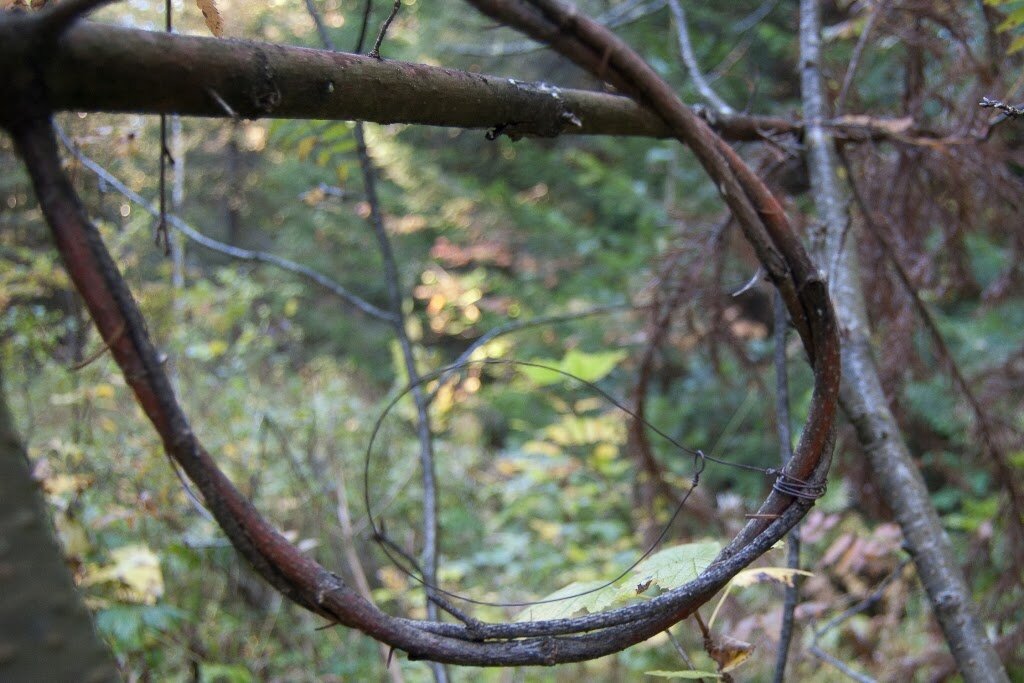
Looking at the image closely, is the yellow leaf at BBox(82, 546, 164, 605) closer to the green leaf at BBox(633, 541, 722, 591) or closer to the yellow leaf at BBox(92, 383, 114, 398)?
the yellow leaf at BBox(92, 383, 114, 398)

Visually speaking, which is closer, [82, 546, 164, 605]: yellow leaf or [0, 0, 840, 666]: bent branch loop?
[0, 0, 840, 666]: bent branch loop

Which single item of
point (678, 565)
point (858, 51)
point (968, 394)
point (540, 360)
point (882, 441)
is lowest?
point (678, 565)

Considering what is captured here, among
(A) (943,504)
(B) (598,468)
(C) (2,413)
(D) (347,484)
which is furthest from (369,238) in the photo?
(C) (2,413)

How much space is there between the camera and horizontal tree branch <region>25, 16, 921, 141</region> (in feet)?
1.58

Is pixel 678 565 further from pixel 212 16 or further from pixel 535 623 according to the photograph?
pixel 212 16

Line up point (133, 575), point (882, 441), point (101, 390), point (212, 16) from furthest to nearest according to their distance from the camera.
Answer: point (101, 390) → point (133, 575) → point (882, 441) → point (212, 16)

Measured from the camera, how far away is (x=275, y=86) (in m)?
0.57

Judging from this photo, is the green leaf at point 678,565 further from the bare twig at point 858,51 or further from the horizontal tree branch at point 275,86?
the bare twig at point 858,51

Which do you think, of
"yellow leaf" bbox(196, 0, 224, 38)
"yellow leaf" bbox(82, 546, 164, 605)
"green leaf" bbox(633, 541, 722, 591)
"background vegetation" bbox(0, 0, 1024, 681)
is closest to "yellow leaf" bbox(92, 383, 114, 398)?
"background vegetation" bbox(0, 0, 1024, 681)

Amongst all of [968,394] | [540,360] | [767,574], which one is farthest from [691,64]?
[540,360]

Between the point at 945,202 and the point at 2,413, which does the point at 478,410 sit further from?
the point at 2,413

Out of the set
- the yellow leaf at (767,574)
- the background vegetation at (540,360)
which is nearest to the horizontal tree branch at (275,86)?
the background vegetation at (540,360)

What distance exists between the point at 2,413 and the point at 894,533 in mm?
2130

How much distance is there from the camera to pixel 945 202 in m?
1.73
